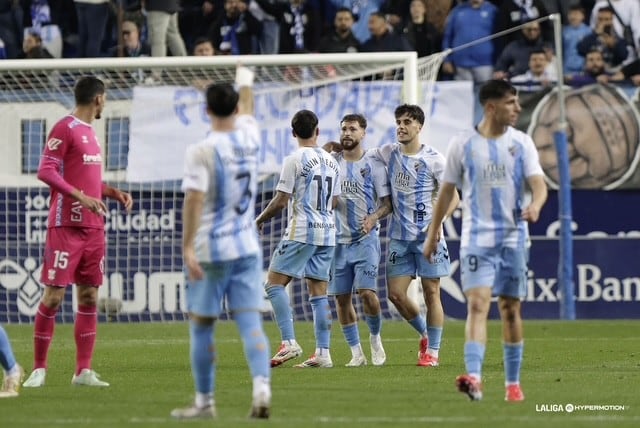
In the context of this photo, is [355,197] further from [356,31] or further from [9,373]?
[356,31]

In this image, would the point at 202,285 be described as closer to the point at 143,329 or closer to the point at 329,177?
the point at 329,177

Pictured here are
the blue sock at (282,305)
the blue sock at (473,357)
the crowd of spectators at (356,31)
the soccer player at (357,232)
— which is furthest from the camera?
the crowd of spectators at (356,31)

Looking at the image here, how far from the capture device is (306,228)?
44.3 feet

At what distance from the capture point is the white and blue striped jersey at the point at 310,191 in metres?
13.4

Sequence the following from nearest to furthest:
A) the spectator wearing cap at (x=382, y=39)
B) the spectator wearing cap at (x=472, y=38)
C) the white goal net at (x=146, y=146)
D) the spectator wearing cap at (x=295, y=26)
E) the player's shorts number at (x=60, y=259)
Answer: the player's shorts number at (x=60, y=259) → the white goal net at (x=146, y=146) → the spectator wearing cap at (x=382, y=39) → the spectator wearing cap at (x=472, y=38) → the spectator wearing cap at (x=295, y=26)

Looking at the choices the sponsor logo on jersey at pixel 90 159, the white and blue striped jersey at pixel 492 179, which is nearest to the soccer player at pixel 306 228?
the sponsor logo on jersey at pixel 90 159

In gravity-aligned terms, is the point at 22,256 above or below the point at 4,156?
below

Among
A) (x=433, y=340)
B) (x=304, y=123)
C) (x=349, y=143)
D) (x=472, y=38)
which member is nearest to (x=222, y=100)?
(x=304, y=123)

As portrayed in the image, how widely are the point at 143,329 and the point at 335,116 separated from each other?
4.07m

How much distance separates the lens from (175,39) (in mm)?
22859

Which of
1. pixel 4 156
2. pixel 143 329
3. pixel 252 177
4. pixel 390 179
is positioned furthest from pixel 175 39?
pixel 252 177

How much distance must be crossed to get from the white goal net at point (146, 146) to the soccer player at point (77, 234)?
355 inches

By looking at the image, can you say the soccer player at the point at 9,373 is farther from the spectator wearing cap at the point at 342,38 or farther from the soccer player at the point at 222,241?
the spectator wearing cap at the point at 342,38

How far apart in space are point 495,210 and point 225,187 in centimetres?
204
